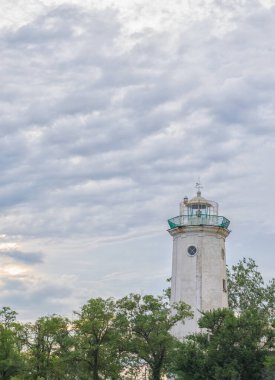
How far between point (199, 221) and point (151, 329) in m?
11.2

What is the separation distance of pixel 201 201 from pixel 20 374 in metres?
20.2

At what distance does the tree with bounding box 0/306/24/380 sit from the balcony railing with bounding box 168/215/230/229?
15.2m

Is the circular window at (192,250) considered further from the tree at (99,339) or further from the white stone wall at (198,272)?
the tree at (99,339)

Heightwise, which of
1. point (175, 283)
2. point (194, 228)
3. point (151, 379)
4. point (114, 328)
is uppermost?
point (194, 228)

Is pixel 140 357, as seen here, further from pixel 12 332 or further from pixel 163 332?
pixel 12 332

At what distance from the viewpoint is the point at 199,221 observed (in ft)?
194

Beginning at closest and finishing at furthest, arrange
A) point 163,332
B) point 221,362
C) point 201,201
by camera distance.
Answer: point 221,362 → point 163,332 → point 201,201

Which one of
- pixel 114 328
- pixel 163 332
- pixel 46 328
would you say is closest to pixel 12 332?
pixel 46 328

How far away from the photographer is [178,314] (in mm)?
53969

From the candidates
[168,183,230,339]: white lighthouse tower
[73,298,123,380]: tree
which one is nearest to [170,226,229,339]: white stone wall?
[168,183,230,339]: white lighthouse tower

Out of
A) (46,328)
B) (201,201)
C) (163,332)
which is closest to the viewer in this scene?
(163,332)

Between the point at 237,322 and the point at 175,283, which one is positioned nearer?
the point at 237,322

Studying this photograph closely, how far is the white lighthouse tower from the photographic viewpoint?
57.2 meters

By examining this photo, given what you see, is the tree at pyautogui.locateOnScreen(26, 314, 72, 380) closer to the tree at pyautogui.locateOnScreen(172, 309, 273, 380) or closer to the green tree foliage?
the green tree foliage
